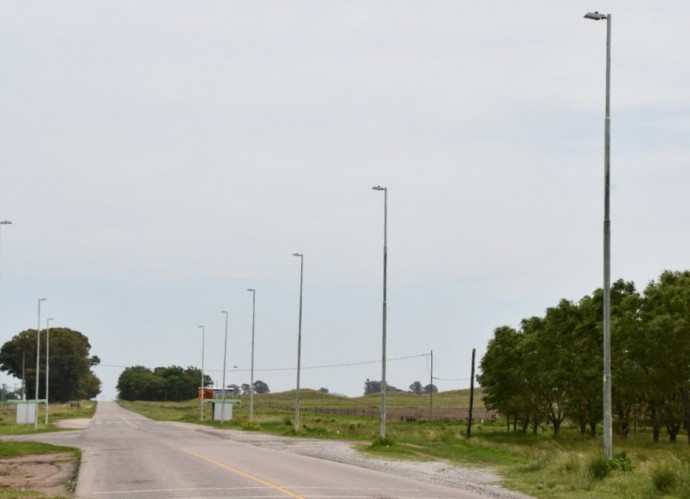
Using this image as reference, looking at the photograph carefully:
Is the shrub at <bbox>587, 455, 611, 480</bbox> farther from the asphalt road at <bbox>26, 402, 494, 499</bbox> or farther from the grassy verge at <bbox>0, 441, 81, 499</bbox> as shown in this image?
the grassy verge at <bbox>0, 441, 81, 499</bbox>

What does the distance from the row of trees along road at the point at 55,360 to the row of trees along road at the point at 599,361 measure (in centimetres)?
11682

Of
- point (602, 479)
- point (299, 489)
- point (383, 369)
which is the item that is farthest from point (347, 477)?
point (383, 369)

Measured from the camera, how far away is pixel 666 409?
59344 millimetres

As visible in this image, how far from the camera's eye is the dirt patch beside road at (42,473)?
77.8 ft

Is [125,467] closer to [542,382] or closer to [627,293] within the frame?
[627,293]

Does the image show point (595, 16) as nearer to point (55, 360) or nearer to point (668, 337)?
point (668, 337)

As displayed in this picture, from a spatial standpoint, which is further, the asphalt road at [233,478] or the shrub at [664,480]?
the shrub at [664,480]

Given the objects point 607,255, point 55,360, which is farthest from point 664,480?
point 55,360

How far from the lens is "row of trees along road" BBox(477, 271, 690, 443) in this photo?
52.8 m

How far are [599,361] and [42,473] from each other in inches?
1630

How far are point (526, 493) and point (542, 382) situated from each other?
5195 cm

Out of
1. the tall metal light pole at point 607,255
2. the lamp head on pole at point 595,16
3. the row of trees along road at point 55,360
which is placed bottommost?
the row of trees along road at point 55,360

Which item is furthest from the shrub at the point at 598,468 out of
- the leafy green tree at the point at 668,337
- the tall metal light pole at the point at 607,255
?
the leafy green tree at the point at 668,337

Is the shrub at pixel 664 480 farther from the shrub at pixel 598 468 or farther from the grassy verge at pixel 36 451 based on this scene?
the grassy verge at pixel 36 451
